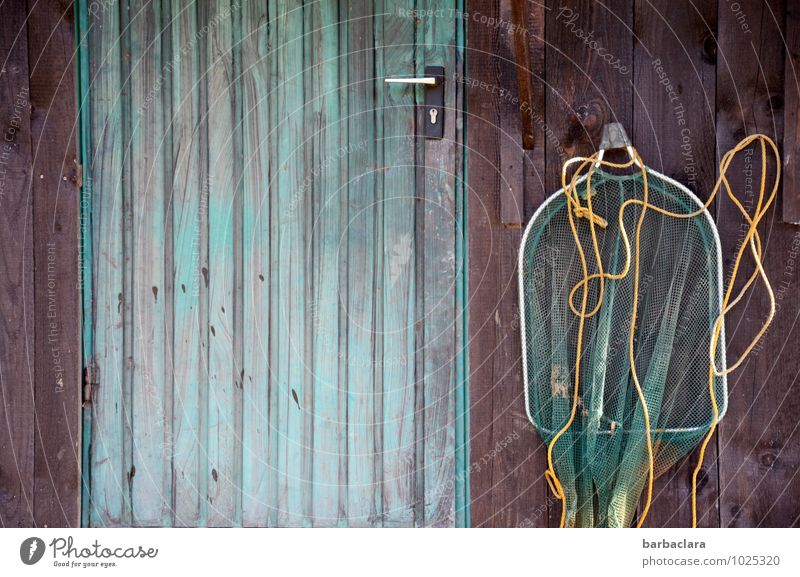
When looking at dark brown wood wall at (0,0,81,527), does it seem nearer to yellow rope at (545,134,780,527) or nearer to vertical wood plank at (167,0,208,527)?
vertical wood plank at (167,0,208,527)

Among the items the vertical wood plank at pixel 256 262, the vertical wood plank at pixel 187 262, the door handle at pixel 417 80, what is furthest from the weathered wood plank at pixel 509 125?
the vertical wood plank at pixel 187 262

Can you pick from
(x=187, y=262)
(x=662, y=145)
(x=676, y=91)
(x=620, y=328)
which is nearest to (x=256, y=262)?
(x=187, y=262)

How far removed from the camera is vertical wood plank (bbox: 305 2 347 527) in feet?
9.84

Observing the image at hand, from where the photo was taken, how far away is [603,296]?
2889mm

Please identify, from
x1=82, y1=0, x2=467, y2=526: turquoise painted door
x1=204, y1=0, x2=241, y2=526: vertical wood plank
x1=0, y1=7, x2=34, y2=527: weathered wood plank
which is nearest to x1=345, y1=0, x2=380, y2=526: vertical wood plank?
x1=82, y1=0, x2=467, y2=526: turquoise painted door

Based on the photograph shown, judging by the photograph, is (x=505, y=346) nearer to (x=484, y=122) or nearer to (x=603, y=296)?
(x=603, y=296)

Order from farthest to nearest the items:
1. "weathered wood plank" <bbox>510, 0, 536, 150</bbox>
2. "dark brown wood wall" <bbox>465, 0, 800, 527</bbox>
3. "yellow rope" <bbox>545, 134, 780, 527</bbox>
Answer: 1. "dark brown wood wall" <bbox>465, 0, 800, 527</bbox>
2. "yellow rope" <bbox>545, 134, 780, 527</bbox>
3. "weathered wood plank" <bbox>510, 0, 536, 150</bbox>

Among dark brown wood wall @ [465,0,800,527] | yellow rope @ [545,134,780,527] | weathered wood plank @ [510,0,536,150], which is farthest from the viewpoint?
dark brown wood wall @ [465,0,800,527]

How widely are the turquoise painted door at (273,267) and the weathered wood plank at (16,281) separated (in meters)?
0.21

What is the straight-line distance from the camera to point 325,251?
3.03 meters

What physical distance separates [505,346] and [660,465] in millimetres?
654

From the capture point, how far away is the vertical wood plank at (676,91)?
9.66 feet

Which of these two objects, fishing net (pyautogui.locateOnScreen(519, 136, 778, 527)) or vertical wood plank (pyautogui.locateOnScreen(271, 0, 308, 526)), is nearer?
fishing net (pyautogui.locateOnScreen(519, 136, 778, 527))

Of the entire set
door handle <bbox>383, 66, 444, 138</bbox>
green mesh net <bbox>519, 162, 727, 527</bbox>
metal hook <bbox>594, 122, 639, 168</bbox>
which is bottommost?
green mesh net <bbox>519, 162, 727, 527</bbox>
